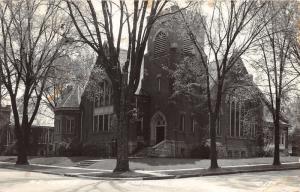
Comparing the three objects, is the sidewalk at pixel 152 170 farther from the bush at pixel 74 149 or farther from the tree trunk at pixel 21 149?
the bush at pixel 74 149

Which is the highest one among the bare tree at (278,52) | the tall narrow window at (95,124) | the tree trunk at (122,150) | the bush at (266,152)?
the bare tree at (278,52)

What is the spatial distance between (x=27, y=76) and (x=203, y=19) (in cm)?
1415

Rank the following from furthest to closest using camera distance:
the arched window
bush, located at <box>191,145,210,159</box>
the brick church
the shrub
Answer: the shrub < the arched window < the brick church < bush, located at <box>191,145,210,159</box>

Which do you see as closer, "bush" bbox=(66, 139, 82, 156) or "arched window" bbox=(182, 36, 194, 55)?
"arched window" bbox=(182, 36, 194, 55)

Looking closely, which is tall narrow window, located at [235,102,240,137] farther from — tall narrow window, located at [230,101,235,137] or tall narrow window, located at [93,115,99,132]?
tall narrow window, located at [93,115,99,132]

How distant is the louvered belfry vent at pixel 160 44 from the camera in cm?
4459

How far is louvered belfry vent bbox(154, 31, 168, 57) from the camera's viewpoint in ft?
146

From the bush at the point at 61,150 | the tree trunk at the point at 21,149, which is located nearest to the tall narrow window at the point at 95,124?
the bush at the point at 61,150

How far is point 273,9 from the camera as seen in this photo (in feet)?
98.8

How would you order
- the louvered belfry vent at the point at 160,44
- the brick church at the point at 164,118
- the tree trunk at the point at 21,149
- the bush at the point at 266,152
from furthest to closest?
the bush at the point at 266,152 < the louvered belfry vent at the point at 160,44 < the brick church at the point at 164,118 < the tree trunk at the point at 21,149

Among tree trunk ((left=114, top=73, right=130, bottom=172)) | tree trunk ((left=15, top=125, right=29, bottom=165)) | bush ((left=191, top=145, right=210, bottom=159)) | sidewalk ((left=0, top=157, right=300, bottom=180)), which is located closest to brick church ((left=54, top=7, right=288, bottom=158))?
bush ((left=191, top=145, right=210, bottom=159))

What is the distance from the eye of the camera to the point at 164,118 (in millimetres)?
44188


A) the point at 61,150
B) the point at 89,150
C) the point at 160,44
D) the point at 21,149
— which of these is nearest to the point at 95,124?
the point at 89,150

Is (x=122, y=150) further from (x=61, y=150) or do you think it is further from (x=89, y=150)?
(x=61, y=150)
